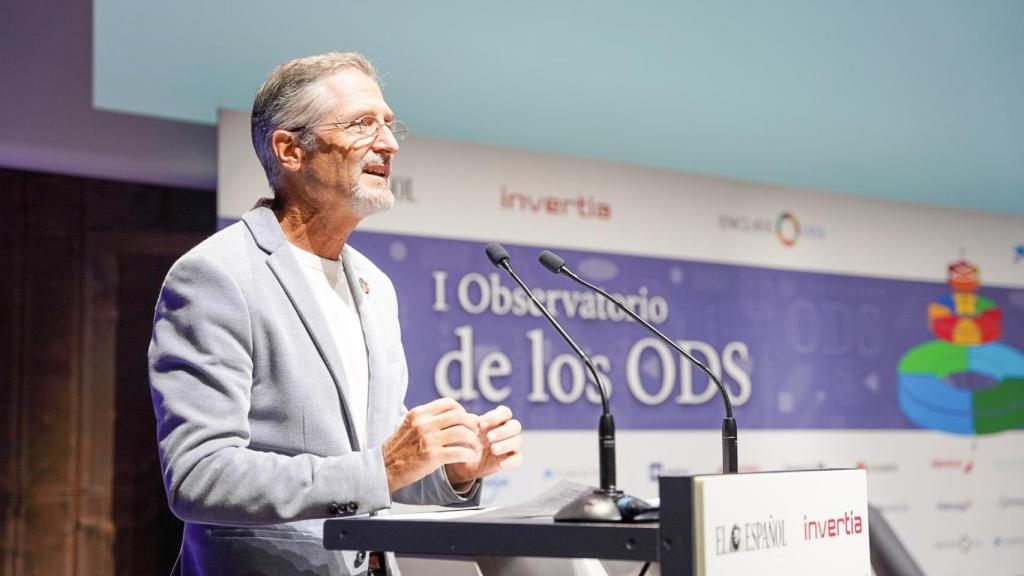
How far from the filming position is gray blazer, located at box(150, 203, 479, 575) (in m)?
1.55

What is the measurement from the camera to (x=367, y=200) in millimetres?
1955

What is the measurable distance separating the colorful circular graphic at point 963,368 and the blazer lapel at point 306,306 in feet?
14.3

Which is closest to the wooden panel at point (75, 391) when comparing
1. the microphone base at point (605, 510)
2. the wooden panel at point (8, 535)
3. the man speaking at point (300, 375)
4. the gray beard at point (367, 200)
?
the wooden panel at point (8, 535)

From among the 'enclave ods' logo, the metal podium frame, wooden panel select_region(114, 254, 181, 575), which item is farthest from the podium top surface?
the 'enclave ods' logo

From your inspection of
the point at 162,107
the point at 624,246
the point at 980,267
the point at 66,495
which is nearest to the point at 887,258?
the point at 980,267

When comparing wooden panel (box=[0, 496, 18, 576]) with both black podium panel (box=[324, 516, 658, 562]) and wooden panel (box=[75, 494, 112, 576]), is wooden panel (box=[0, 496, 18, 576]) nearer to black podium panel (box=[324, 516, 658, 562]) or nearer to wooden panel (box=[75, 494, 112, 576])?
wooden panel (box=[75, 494, 112, 576])

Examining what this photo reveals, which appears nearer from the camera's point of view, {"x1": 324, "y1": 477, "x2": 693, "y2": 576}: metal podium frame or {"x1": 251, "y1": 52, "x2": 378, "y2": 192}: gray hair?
{"x1": 324, "y1": 477, "x2": 693, "y2": 576}: metal podium frame

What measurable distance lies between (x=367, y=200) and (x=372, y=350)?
26cm

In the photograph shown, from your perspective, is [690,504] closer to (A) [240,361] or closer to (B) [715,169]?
(A) [240,361]

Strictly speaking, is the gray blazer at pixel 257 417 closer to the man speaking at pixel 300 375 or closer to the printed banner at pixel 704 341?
the man speaking at pixel 300 375

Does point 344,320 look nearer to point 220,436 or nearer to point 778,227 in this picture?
point 220,436

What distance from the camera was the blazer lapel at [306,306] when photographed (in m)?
1.77

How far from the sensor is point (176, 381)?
1.62 metres

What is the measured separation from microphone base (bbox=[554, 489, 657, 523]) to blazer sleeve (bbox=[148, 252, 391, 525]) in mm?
286
